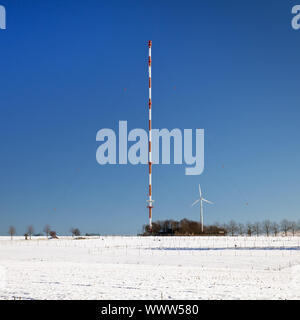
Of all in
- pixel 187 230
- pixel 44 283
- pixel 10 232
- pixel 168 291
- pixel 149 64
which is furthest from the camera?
pixel 10 232

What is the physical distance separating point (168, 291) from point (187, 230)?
357 feet

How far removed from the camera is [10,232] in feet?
580

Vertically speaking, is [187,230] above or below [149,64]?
Answer: below

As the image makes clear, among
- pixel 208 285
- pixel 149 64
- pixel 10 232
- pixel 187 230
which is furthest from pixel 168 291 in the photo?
pixel 10 232
